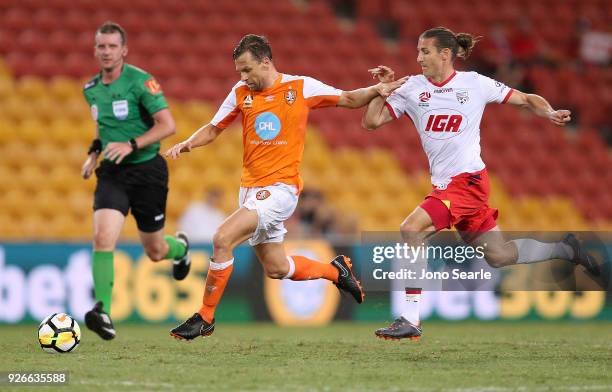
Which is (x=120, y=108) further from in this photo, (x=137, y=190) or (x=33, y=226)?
(x=33, y=226)

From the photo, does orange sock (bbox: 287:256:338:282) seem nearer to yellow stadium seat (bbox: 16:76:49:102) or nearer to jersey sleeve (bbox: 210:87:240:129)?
jersey sleeve (bbox: 210:87:240:129)

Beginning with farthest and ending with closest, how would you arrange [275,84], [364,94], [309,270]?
[309,270], [364,94], [275,84]

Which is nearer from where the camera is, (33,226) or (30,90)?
(33,226)

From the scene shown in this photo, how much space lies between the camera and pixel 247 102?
25.4ft

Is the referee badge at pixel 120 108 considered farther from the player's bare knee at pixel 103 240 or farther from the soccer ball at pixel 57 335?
the soccer ball at pixel 57 335

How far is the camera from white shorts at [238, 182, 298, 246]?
7.54 meters

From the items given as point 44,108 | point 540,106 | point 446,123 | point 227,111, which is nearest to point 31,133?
point 44,108

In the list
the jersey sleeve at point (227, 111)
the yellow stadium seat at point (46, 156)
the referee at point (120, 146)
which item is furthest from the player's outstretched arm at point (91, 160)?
the yellow stadium seat at point (46, 156)

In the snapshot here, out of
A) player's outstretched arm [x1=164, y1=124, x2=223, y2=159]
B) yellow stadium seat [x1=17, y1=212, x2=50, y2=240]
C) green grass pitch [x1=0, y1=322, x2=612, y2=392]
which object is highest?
player's outstretched arm [x1=164, y1=124, x2=223, y2=159]

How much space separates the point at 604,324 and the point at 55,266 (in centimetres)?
670

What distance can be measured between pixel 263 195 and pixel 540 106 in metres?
2.32

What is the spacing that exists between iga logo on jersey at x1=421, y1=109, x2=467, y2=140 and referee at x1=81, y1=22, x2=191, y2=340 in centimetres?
208

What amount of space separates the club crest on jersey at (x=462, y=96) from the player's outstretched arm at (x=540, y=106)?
0.39 m

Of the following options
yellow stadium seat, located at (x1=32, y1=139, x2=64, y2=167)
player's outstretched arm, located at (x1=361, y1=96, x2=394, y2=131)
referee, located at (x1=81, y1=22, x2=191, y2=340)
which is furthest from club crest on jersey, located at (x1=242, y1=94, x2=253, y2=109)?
yellow stadium seat, located at (x1=32, y1=139, x2=64, y2=167)
